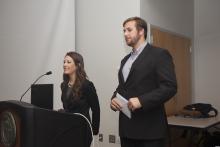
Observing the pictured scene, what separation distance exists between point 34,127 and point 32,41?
334cm

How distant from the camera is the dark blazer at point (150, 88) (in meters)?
1.88

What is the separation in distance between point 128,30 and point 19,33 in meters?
2.65

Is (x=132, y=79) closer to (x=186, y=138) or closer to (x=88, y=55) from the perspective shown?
(x=88, y=55)

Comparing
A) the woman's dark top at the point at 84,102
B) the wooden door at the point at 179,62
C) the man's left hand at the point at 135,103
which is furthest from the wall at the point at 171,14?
the man's left hand at the point at 135,103

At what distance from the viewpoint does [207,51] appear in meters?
4.71

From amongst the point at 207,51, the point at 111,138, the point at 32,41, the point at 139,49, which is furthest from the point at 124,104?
the point at 207,51

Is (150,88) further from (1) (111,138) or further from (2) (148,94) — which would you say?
(1) (111,138)

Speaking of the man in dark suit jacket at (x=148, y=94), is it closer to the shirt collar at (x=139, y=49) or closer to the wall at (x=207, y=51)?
the shirt collar at (x=139, y=49)

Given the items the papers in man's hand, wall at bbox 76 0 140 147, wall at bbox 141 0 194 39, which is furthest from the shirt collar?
wall at bbox 141 0 194 39

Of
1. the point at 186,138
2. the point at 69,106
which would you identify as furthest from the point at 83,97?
the point at 186,138

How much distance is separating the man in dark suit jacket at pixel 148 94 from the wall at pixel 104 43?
58.9 inches

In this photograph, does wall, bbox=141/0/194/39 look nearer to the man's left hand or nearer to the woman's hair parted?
the woman's hair parted

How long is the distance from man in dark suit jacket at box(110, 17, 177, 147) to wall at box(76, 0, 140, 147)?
4.90 ft

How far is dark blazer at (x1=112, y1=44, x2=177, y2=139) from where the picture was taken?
1.88 metres
